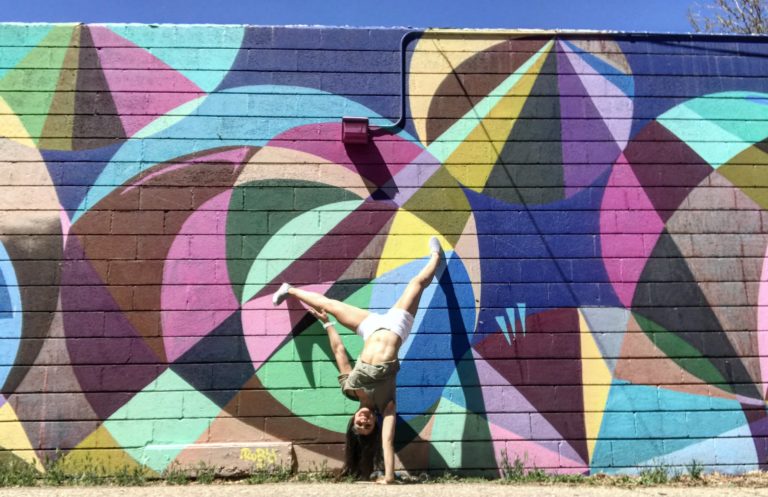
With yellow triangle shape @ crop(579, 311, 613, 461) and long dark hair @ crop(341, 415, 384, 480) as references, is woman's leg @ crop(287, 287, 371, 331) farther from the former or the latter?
yellow triangle shape @ crop(579, 311, 613, 461)


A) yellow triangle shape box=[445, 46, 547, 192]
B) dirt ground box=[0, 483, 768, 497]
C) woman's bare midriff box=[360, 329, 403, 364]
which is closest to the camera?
dirt ground box=[0, 483, 768, 497]

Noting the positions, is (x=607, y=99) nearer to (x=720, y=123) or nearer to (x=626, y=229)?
(x=720, y=123)

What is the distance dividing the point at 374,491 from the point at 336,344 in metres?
1.37

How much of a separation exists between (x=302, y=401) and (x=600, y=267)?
119 inches

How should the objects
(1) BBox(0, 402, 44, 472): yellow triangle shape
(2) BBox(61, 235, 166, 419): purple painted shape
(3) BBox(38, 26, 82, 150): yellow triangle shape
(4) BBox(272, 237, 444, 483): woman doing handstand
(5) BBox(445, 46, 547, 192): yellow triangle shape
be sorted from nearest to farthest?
1. (4) BBox(272, 237, 444, 483): woman doing handstand
2. (1) BBox(0, 402, 44, 472): yellow triangle shape
3. (2) BBox(61, 235, 166, 419): purple painted shape
4. (3) BBox(38, 26, 82, 150): yellow triangle shape
5. (5) BBox(445, 46, 547, 192): yellow triangle shape

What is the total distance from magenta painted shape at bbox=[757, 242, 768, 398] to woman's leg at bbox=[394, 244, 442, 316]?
3100 millimetres

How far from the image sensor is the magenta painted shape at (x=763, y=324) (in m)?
6.15

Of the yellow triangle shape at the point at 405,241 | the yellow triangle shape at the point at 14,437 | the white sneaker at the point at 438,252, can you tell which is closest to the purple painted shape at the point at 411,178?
the yellow triangle shape at the point at 405,241

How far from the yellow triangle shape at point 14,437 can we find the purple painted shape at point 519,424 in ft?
13.0

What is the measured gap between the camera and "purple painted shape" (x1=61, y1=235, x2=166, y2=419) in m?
5.84

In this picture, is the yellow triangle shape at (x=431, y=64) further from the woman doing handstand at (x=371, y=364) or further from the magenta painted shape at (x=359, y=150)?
the woman doing handstand at (x=371, y=364)

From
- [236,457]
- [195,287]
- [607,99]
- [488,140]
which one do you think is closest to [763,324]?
[607,99]

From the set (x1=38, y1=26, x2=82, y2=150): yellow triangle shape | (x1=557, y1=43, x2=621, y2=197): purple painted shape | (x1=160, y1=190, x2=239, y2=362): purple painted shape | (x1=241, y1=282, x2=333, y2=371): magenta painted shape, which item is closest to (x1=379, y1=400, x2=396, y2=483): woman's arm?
(x1=241, y1=282, x2=333, y2=371): magenta painted shape

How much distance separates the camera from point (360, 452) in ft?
18.4
